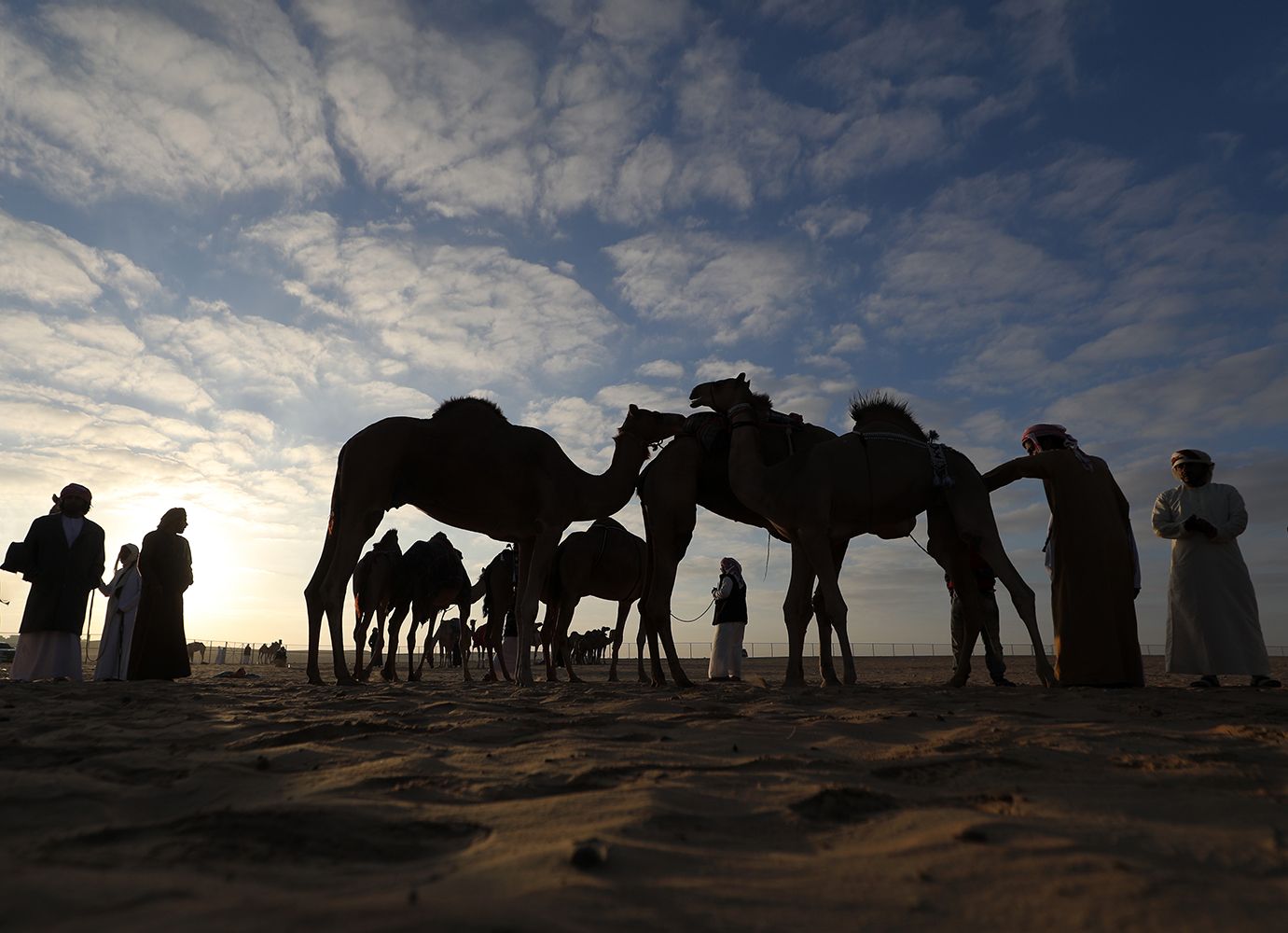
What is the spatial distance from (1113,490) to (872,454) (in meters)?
2.42

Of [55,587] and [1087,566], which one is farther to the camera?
[55,587]

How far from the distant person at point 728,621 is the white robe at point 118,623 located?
8.79m

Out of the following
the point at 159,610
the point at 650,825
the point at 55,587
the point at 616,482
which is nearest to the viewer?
the point at 650,825

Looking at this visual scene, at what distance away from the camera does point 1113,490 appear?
8.25 m

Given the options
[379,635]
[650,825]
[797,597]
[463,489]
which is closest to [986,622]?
[797,597]

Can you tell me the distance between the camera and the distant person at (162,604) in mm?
11070

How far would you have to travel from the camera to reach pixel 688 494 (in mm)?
9391

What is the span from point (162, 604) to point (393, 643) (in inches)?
191

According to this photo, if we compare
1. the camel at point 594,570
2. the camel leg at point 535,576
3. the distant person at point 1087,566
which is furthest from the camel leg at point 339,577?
the distant person at point 1087,566

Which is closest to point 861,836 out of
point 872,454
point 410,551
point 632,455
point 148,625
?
point 872,454

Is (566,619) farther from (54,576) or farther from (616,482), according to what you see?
(54,576)

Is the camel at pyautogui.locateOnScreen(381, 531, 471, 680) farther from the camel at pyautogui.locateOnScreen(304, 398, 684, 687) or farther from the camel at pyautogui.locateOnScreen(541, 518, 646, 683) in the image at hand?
the camel at pyautogui.locateOnScreen(304, 398, 684, 687)

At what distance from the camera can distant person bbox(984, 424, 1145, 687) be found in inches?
298

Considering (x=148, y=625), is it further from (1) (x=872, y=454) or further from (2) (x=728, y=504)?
(1) (x=872, y=454)
